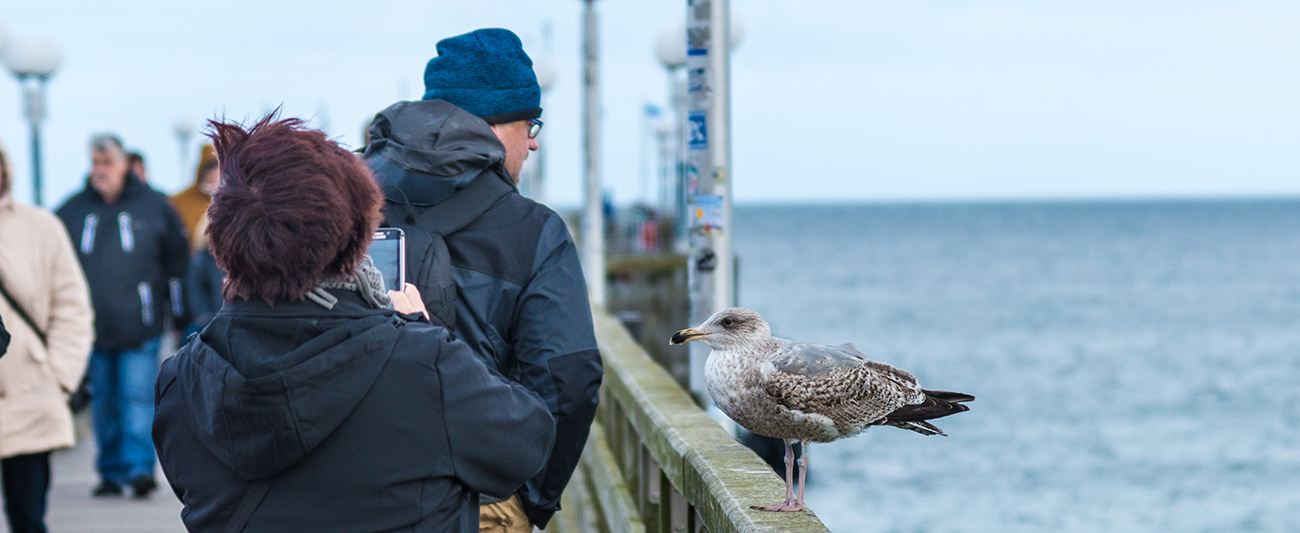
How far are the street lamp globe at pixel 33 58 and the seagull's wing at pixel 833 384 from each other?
14.1m

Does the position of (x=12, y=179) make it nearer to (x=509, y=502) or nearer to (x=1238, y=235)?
(x=509, y=502)

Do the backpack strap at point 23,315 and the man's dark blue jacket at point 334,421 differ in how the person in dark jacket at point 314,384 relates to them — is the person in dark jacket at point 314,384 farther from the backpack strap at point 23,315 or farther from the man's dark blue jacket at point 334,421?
the backpack strap at point 23,315

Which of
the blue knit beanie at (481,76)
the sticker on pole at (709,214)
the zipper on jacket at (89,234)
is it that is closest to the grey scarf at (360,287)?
the blue knit beanie at (481,76)

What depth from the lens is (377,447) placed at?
224 centimetres

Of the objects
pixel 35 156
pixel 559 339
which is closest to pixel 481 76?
pixel 559 339

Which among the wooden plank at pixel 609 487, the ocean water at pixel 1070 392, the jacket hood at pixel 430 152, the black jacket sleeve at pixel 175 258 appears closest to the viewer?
the jacket hood at pixel 430 152

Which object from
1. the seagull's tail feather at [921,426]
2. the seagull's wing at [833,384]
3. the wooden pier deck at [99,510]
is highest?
the seagull's wing at [833,384]

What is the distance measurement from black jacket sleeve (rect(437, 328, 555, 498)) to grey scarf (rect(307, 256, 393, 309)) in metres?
0.13

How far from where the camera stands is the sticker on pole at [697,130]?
5.71m

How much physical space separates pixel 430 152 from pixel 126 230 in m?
5.13

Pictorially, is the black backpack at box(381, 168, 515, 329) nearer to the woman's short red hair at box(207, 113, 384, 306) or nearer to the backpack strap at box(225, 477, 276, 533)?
the woman's short red hair at box(207, 113, 384, 306)

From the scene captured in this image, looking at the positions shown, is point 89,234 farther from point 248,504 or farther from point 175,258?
point 248,504

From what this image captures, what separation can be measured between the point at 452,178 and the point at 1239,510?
2167cm

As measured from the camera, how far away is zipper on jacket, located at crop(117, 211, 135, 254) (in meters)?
7.37
